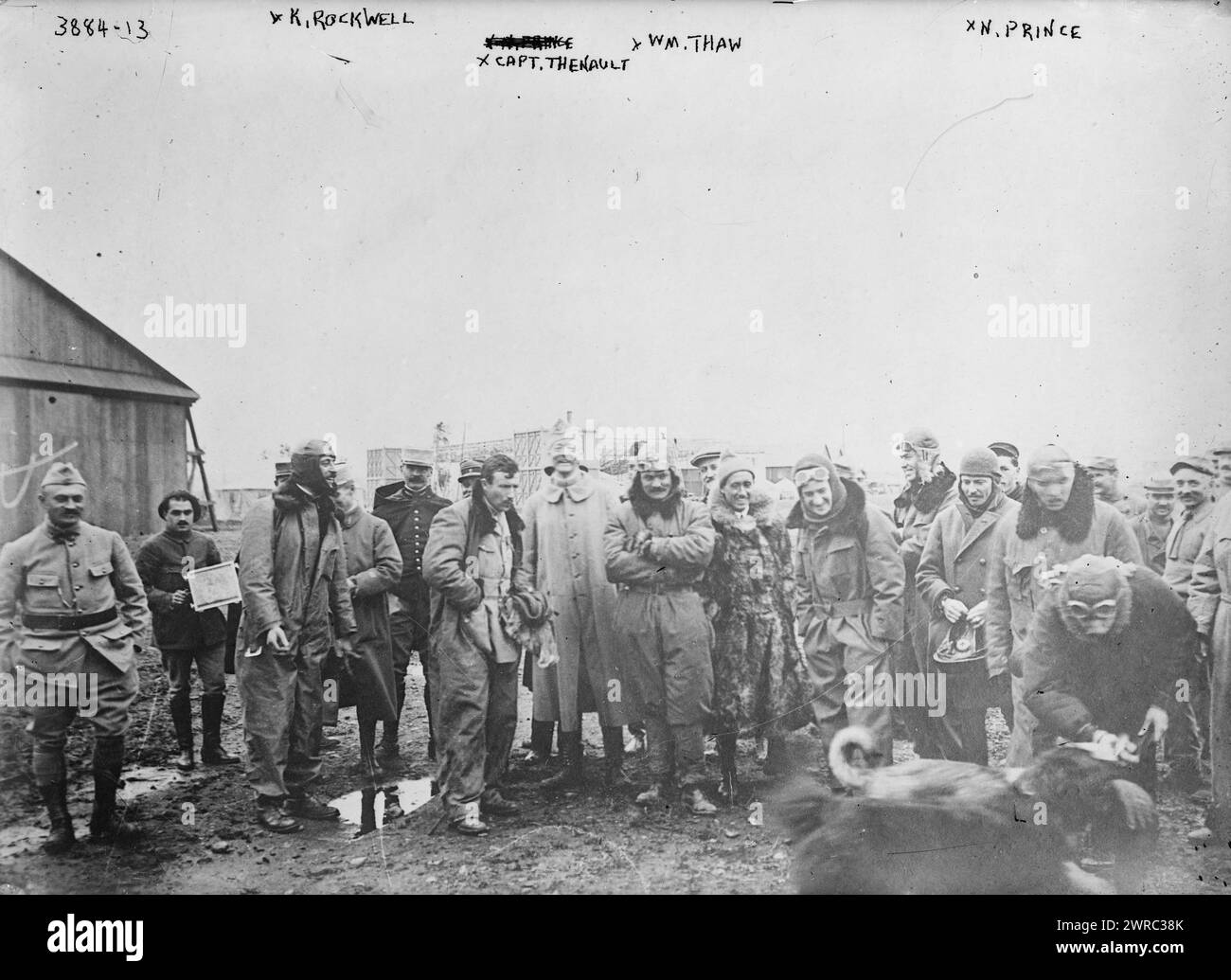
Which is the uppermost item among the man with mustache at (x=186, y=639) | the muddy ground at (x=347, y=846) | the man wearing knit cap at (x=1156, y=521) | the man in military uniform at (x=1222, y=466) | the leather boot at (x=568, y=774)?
the man in military uniform at (x=1222, y=466)

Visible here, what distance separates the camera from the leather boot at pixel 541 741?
419cm

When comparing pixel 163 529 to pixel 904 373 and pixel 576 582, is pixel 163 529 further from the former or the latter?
pixel 904 373

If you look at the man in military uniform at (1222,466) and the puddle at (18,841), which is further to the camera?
the man in military uniform at (1222,466)

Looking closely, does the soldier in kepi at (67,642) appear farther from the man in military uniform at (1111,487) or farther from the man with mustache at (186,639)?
the man in military uniform at (1111,487)

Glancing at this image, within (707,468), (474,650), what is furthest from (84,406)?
(707,468)

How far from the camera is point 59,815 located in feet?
13.1

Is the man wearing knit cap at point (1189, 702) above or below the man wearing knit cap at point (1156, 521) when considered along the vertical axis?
below

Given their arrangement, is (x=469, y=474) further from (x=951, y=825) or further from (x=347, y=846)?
(x=951, y=825)

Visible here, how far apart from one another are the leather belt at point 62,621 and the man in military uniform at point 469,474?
1721 mm

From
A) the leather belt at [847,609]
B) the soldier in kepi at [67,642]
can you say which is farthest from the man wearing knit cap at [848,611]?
the soldier in kepi at [67,642]

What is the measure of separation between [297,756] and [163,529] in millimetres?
1232
